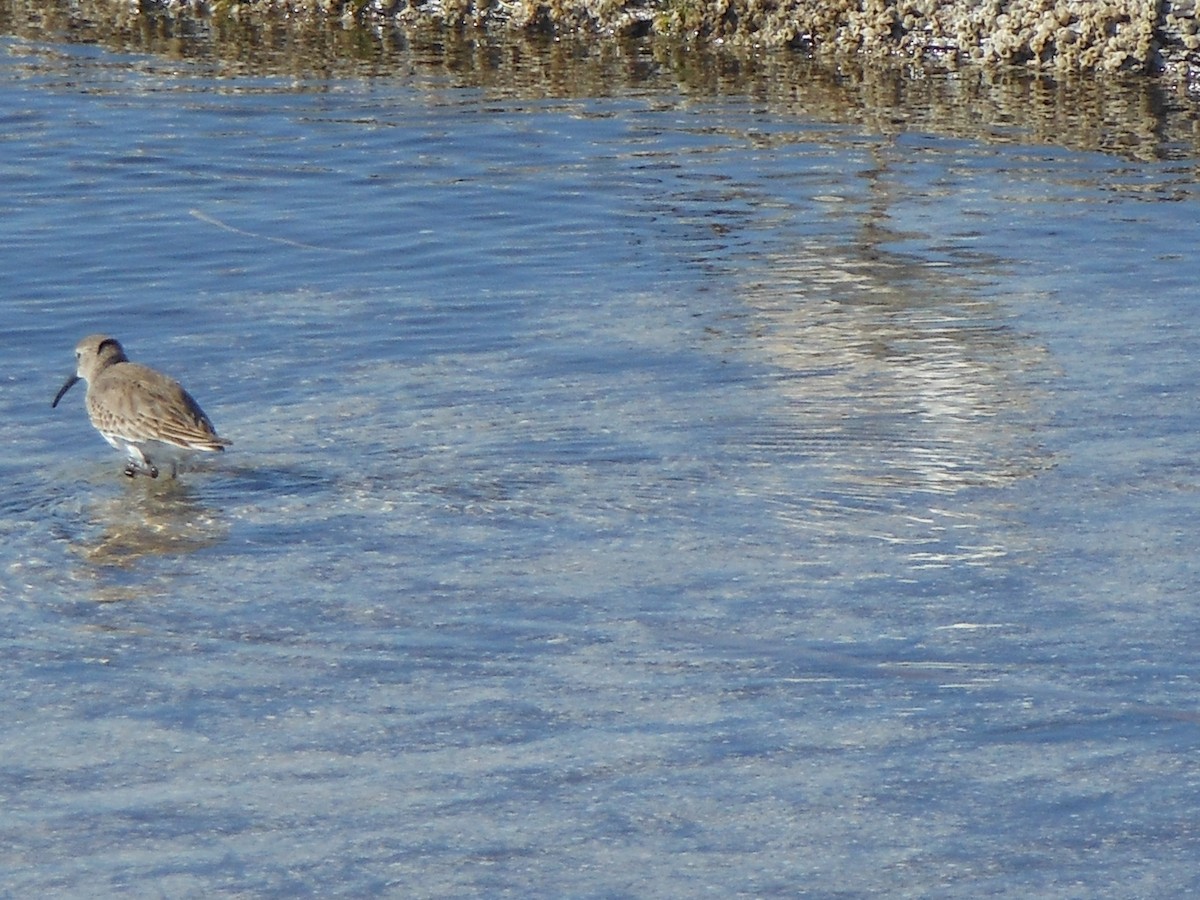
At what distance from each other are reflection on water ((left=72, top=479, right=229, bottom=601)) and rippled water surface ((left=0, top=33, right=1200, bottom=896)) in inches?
1.0

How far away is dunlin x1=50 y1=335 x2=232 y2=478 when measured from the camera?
27.5ft

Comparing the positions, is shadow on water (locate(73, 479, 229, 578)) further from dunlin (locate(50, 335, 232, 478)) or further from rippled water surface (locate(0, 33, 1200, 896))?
dunlin (locate(50, 335, 232, 478))

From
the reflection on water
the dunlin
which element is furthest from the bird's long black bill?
the reflection on water

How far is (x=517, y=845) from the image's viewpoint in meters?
5.46

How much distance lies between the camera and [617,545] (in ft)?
25.2

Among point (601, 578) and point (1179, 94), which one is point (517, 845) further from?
point (1179, 94)

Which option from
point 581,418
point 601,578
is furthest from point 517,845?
point 581,418

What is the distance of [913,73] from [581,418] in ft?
32.9

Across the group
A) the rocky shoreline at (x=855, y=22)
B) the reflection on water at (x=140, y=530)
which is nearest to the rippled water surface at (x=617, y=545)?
the reflection on water at (x=140, y=530)

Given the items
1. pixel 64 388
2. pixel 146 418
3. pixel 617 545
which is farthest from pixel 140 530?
pixel 617 545

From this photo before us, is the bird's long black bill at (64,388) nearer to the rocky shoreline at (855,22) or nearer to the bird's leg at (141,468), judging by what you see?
the bird's leg at (141,468)

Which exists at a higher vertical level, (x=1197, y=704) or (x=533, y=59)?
(x=533, y=59)

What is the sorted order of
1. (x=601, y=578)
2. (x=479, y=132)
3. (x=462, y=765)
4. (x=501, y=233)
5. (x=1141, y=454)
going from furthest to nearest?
(x=479, y=132) < (x=501, y=233) < (x=1141, y=454) < (x=601, y=578) < (x=462, y=765)

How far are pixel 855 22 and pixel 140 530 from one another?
12578mm
